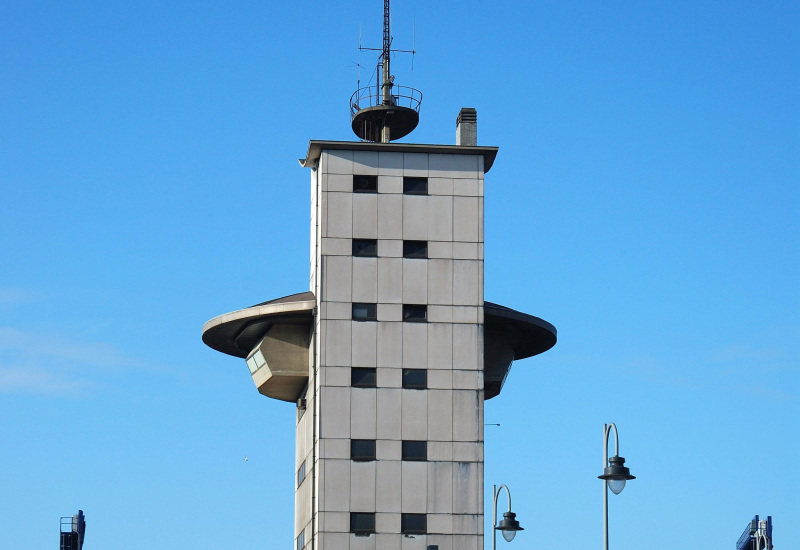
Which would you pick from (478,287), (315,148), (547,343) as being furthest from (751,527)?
(315,148)

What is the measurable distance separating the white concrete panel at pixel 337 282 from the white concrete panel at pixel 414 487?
26.7ft

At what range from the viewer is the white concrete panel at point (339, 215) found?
229 ft

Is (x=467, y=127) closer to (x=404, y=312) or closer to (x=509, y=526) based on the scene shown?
(x=404, y=312)

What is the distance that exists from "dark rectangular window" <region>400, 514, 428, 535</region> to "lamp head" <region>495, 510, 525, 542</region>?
463 cm

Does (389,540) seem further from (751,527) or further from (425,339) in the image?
(751,527)

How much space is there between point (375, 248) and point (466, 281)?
445 centimetres

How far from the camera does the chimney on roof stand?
7281cm

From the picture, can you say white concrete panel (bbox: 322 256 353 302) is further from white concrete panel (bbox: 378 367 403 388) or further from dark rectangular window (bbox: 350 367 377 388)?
white concrete panel (bbox: 378 367 403 388)

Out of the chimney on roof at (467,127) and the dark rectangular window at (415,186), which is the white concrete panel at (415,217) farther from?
the chimney on roof at (467,127)

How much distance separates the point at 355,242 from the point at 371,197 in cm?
226

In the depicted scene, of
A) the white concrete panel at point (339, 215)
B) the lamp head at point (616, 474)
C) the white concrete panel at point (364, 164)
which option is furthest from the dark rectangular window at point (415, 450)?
the lamp head at point (616, 474)

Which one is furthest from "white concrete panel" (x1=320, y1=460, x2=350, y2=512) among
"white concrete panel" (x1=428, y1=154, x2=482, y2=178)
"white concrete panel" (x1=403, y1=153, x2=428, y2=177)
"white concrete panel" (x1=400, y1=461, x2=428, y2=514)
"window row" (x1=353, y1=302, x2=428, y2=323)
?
"white concrete panel" (x1=428, y1=154, x2=482, y2=178)

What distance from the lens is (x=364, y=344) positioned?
2702 inches

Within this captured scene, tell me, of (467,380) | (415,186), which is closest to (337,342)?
(467,380)
